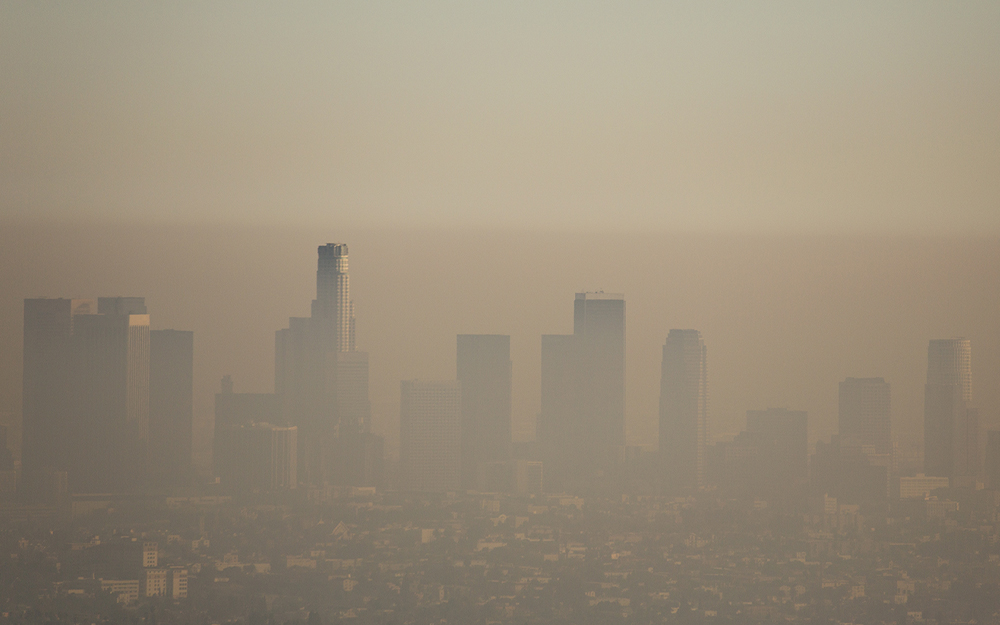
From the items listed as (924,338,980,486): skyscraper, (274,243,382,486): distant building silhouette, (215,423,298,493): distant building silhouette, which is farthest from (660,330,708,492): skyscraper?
(215,423,298,493): distant building silhouette

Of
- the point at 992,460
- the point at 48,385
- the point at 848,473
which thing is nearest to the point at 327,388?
the point at 48,385

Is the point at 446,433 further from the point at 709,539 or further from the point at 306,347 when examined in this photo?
the point at 709,539

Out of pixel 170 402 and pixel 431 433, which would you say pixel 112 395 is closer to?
pixel 170 402

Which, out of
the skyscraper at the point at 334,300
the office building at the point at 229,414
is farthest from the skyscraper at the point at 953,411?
the office building at the point at 229,414

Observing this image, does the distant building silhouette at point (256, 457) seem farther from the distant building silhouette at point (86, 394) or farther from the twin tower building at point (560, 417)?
the twin tower building at point (560, 417)

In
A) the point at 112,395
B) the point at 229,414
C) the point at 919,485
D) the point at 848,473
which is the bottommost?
the point at 919,485

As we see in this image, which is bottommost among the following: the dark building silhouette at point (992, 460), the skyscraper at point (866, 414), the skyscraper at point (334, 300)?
the dark building silhouette at point (992, 460)
